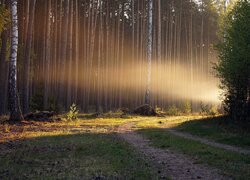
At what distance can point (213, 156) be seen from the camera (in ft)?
41.7

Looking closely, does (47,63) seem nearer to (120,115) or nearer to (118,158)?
(120,115)

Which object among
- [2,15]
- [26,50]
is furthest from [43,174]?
[26,50]

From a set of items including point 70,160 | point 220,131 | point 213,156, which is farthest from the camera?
point 220,131

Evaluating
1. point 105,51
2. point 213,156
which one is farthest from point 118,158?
point 105,51

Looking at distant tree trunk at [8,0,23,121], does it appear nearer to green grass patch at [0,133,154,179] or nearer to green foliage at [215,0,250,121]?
green grass patch at [0,133,154,179]

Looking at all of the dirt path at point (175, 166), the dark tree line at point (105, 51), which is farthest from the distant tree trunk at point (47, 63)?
the dirt path at point (175, 166)

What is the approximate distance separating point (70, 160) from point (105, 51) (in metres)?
45.0

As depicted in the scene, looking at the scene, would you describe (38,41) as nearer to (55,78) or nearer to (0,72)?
(55,78)

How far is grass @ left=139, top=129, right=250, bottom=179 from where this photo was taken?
10.3m

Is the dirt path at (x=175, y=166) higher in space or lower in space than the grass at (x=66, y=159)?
lower

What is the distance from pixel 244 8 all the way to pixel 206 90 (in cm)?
6346

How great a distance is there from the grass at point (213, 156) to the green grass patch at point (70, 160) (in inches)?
73.9

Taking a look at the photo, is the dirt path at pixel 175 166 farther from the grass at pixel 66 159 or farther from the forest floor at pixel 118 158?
the grass at pixel 66 159

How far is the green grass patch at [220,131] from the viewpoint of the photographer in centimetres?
1745
